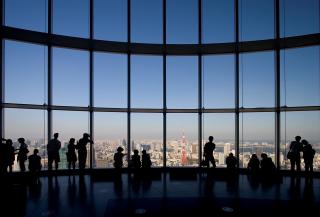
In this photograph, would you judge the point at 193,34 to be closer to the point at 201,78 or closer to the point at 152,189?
the point at 201,78

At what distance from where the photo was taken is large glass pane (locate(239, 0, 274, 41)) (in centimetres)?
1143

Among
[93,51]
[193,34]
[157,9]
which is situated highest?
[157,9]

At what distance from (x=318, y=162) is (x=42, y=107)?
10302 millimetres

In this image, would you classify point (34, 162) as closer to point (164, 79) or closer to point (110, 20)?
point (164, 79)

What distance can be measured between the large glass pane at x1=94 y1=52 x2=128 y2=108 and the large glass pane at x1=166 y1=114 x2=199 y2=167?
2220 mm

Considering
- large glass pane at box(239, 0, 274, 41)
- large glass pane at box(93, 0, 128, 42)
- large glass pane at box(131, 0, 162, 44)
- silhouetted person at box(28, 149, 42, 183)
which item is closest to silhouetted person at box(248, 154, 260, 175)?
large glass pane at box(239, 0, 274, 41)

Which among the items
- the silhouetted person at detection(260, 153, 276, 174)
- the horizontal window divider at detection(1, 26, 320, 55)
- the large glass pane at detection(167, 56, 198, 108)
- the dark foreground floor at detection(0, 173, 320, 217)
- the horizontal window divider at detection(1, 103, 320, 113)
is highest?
the horizontal window divider at detection(1, 26, 320, 55)

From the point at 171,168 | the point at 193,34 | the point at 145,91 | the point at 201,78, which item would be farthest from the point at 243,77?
the point at 171,168

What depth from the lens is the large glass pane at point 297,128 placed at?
Result: 10.7m

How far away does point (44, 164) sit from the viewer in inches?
421

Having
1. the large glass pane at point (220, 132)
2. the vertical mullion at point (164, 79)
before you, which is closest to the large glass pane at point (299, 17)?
the large glass pane at point (220, 132)

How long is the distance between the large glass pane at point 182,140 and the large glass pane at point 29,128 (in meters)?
4.86

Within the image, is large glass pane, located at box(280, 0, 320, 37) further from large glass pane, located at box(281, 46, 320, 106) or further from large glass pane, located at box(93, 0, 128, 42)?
large glass pane, located at box(93, 0, 128, 42)

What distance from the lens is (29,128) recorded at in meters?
10.6
